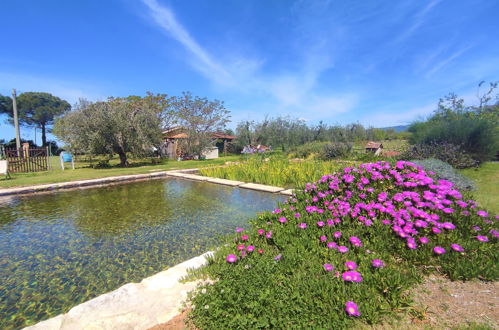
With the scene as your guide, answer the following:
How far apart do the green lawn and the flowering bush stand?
177 centimetres

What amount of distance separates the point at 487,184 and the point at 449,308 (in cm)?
639

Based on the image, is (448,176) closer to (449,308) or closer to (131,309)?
(449,308)

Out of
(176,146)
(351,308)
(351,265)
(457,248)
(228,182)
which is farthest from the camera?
(176,146)

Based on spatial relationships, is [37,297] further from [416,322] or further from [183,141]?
[183,141]

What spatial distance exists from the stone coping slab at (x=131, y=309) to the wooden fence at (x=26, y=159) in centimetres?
1290

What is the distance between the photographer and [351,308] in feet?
4.76

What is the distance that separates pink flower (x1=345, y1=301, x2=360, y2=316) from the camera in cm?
143

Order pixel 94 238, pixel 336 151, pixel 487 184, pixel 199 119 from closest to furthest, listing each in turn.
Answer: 1. pixel 94 238
2. pixel 487 184
3. pixel 336 151
4. pixel 199 119

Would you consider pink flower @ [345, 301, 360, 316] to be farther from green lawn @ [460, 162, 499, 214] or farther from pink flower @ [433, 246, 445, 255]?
green lawn @ [460, 162, 499, 214]

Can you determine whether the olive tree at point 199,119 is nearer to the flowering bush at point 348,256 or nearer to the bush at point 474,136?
the bush at point 474,136

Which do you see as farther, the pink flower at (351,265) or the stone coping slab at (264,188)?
the stone coping slab at (264,188)

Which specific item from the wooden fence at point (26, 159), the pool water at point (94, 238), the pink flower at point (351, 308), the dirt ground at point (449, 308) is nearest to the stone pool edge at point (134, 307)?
the dirt ground at point (449, 308)

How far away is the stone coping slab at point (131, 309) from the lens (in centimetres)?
166

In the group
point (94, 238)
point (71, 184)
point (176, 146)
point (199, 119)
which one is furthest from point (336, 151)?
point (176, 146)
